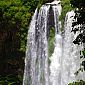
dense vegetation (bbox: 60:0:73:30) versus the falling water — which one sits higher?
dense vegetation (bbox: 60:0:73:30)

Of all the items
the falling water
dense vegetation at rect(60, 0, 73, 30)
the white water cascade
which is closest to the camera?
the white water cascade

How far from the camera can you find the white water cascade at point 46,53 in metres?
13.1

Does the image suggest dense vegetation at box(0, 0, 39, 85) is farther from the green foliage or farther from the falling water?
the green foliage

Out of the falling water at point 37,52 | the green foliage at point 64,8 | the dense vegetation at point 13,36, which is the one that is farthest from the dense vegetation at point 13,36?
the green foliage at point 64,8

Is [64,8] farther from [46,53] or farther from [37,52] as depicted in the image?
[37,52]

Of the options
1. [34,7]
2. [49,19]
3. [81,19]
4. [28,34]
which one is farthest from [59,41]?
[81,19]

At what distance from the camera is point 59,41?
1438 cm

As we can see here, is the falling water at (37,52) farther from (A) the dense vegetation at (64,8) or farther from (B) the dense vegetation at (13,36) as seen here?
(A) the dense vegetation at (64,8)

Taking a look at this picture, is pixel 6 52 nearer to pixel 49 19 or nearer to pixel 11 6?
pixel 11 6

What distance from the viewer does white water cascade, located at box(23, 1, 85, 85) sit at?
517 inches

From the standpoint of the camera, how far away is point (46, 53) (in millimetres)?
15000

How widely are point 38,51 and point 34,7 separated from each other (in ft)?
10.8

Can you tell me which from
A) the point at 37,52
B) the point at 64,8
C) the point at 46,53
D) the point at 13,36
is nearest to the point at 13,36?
the point at 13,36

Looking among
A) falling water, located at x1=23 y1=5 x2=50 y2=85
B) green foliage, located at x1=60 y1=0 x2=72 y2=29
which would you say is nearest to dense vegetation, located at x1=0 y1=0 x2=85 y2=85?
falling water, located at x1=23 y1=5 x2=50 y2=85
